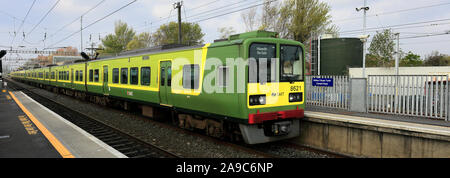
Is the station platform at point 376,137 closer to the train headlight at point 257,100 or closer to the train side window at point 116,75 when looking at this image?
the train headlight at point 257,100

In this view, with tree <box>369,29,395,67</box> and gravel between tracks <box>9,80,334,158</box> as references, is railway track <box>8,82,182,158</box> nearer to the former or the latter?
gravel between tracks <box>9,80,334,158</box>

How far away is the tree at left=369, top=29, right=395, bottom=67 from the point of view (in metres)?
32.2

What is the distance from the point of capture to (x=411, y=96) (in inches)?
337

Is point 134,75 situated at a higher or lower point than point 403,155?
higher

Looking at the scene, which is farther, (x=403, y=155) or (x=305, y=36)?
(x=305, y=36)

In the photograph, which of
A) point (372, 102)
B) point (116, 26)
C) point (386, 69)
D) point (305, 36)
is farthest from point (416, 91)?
point (116, 26)

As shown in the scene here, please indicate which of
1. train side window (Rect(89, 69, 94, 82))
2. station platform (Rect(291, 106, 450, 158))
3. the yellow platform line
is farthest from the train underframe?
train side window (Rect(89, 69, 94, 82))

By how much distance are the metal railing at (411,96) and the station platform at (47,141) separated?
823 centimetres

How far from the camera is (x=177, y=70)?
8422mm

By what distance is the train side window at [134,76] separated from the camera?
1088 cm
